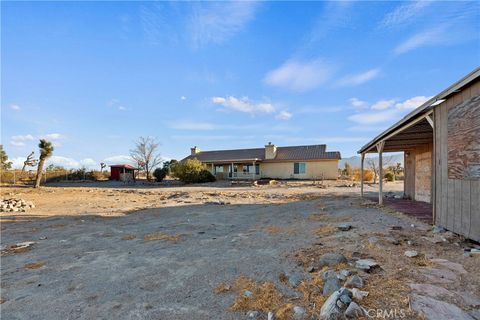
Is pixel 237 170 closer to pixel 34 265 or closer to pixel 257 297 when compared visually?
pixel 34 265

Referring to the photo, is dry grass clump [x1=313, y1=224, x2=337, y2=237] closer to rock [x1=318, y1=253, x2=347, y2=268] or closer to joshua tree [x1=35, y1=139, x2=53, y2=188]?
rock [x1=318, y1=253, x2=347, y2=268]

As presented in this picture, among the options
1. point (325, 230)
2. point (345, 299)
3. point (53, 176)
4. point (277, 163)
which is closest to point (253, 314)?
point (345, 299)

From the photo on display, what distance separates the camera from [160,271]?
396 centimetres

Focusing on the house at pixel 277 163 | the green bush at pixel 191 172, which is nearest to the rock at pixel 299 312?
the green bush at pixel 191 172

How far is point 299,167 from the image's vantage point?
29.4 m

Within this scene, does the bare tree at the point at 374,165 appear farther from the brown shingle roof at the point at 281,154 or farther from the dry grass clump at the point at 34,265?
the dry grass clump at the point at 34,265

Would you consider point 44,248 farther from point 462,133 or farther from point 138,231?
point 462,133

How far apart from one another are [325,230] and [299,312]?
3.73 meters

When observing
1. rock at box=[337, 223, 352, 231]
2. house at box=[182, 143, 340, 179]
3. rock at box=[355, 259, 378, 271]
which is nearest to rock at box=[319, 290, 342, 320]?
rock at box=[355, 259, 378, 271]

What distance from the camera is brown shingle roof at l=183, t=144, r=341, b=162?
94.3 feet

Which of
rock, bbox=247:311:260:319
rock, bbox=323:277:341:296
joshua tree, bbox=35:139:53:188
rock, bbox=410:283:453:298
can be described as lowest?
rock, bbox=247:311:260:319

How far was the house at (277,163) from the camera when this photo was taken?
28281mm

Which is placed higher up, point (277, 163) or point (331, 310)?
point (277, 163)

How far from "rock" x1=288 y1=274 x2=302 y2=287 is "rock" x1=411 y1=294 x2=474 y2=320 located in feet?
4.05
